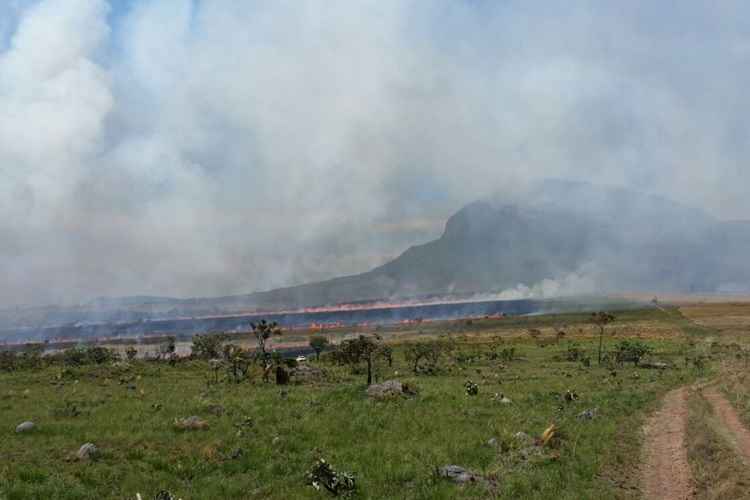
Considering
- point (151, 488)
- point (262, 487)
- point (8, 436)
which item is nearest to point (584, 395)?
point (262, 487)

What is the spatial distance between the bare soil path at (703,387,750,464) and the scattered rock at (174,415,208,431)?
23538 mm

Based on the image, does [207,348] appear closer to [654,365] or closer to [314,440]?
[654,365]

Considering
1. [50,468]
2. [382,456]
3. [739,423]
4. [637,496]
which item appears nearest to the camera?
[637,496]

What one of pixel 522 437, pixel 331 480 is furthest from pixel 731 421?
pixel 331 480

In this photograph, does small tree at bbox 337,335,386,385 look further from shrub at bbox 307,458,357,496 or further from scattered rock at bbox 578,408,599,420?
shrub at bbox 307,458,357,496

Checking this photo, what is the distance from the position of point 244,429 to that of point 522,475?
1384 cm

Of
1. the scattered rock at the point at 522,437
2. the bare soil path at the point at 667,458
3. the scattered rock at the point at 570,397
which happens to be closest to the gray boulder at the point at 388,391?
the scattered rock at the point at 570,397

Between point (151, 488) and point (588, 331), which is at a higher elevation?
point (151, 488)

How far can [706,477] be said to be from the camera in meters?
19.4

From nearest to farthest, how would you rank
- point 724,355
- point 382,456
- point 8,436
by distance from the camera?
point 382,456 < point 8,436 < point 724,355

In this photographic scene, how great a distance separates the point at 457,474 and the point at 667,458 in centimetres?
1003

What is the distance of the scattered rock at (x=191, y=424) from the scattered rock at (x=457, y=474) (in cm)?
1333

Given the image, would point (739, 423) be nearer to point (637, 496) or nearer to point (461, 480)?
point (637, 496)

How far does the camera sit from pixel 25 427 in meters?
27.8
